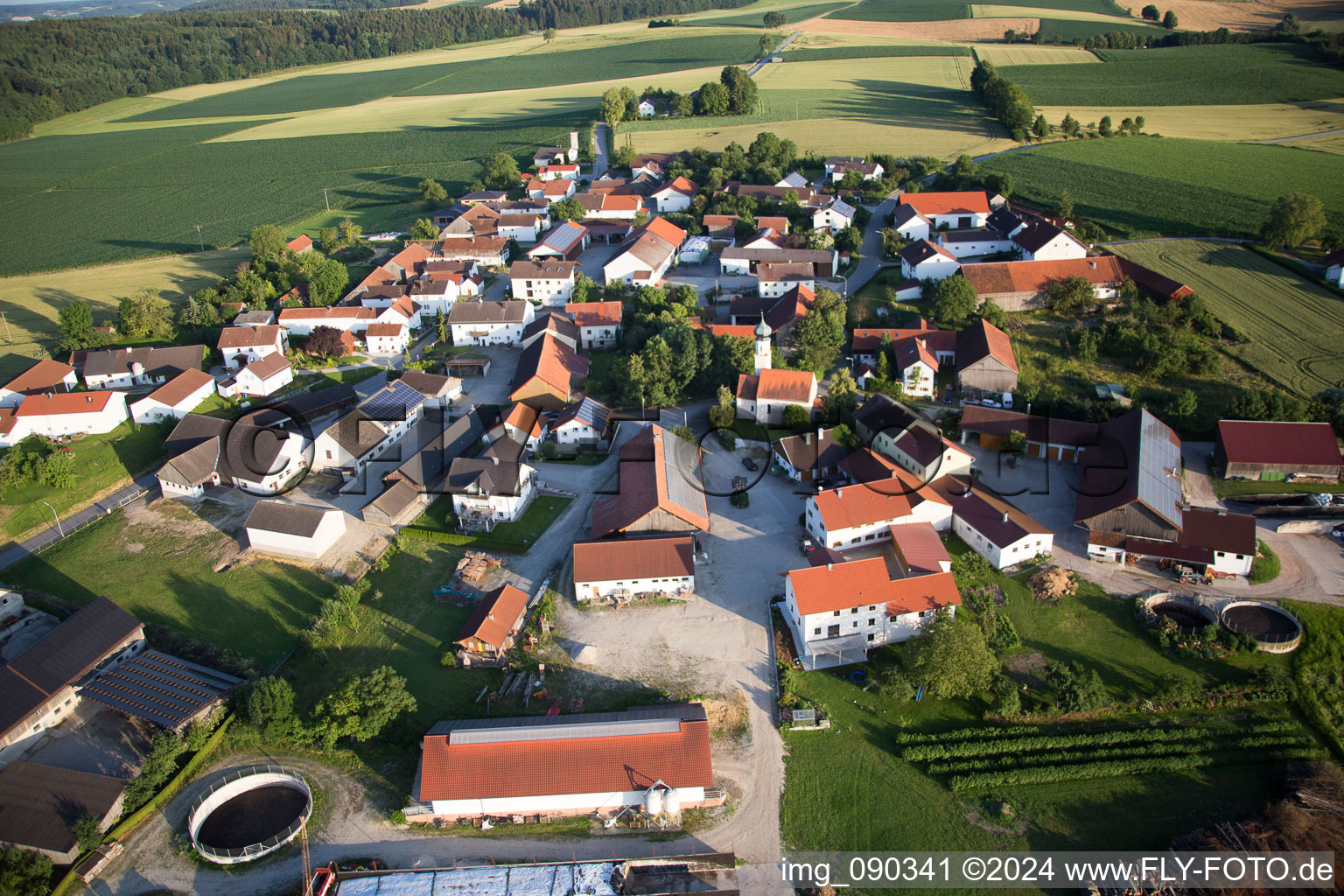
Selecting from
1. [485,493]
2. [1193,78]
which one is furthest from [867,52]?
[485,493]

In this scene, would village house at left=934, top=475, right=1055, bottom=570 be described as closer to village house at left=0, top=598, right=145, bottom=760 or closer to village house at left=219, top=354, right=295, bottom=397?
village house at left=0, top=598, right=145, bottom=760

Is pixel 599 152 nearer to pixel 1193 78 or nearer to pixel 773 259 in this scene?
pixel 773 259

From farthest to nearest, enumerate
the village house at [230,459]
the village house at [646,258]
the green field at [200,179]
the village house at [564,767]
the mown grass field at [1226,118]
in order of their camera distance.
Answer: the mown grass field at [1226,118] < the green field at [200,179] < the village house at [646,258] < the village house at [230,459] < the village house at [564,767]

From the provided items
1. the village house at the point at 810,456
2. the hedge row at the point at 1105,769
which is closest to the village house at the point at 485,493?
the village house at the point at 810,456

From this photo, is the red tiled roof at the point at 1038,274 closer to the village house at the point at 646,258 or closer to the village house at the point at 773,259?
the village house at the point at 773,259

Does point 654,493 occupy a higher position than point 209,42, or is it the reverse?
point 209,42

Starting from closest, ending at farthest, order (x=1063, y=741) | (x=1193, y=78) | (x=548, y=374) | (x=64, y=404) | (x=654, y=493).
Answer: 1. (x=1063, y=741)
2. (x=654, y=493)
3. (x=64, y=404)
4. (x=548, y=374)
5. (x=1193, y=78)
